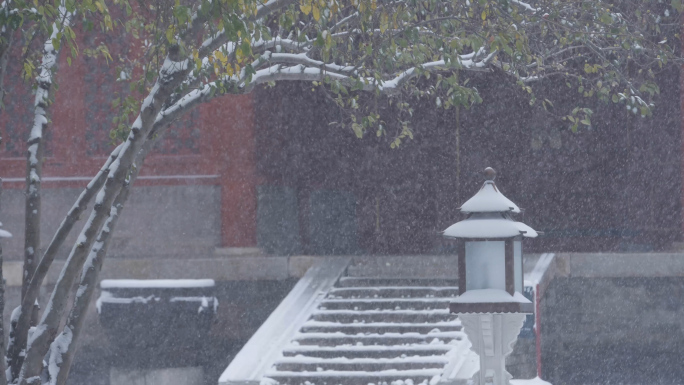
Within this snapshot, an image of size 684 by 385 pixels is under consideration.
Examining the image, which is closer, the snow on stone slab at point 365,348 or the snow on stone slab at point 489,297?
the snow on stone slab at point 489,297

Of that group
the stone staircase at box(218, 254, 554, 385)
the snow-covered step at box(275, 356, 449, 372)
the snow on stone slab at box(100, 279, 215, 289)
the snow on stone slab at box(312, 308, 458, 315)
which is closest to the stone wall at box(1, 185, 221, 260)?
the stone staircase at box(218, 254, 554, 385)

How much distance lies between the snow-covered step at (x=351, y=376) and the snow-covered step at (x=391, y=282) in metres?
2.52

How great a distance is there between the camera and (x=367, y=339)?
996 centimetres

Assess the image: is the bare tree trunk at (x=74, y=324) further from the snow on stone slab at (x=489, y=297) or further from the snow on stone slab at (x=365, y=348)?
the snow on stone slab at (x=365, y=348)

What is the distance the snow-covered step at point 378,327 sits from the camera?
397 inches

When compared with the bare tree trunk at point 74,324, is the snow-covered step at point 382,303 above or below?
below

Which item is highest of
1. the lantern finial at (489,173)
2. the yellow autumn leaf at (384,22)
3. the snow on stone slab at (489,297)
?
the yellow autumn leaf at (384,22)

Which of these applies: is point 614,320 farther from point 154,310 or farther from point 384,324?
point 154,310

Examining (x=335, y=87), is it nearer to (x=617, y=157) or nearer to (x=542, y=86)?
(x=542, y=86)

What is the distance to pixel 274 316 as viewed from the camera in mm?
10453

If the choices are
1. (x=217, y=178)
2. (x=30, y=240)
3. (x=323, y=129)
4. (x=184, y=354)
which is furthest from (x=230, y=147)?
(x=30, y=240)

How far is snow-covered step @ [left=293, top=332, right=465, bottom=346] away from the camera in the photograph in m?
9.82

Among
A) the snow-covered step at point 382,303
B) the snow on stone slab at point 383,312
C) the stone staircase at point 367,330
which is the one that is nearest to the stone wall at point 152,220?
the stone staircase at point 367,330

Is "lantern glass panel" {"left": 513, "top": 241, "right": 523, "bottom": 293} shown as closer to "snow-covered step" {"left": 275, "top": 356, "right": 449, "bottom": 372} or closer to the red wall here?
"snow-covered step" {"left": 275, "top": 356, "right": 449, "bottom": 372}
